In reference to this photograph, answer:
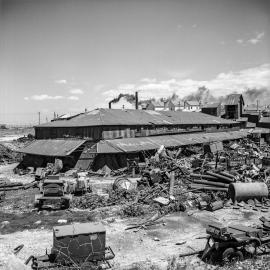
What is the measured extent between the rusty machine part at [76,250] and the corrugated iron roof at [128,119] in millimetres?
24984

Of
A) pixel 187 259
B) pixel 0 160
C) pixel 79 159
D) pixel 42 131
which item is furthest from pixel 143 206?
pixel 0 160

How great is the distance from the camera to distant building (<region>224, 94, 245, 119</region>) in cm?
7625

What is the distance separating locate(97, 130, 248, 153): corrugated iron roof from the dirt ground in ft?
45.5

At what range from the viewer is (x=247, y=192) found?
20422 millimetres

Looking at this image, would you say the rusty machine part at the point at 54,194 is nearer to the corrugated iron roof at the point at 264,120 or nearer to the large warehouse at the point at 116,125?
the large warehouse at the point at 116,125

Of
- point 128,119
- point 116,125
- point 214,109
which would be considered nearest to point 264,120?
point 214,109

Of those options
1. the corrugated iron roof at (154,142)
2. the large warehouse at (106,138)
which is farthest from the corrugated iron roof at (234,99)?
the large warehouse at (106,138)

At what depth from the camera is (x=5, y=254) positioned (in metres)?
12.7

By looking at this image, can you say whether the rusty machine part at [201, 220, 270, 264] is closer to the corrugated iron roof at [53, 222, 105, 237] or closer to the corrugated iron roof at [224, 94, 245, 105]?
the corrugated iron roof at [53, 222, 105, 237]

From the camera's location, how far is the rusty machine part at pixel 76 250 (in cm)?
1100

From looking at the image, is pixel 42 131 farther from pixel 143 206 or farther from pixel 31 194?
pixel 143 206

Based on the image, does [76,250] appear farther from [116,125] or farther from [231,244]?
[116,125]

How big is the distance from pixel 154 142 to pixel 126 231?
934 inches

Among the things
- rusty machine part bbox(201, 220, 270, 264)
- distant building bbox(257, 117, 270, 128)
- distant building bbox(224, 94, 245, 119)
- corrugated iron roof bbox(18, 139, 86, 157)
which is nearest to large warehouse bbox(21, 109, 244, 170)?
corrugated iron roof bbox(18, 139, 86, 157)
